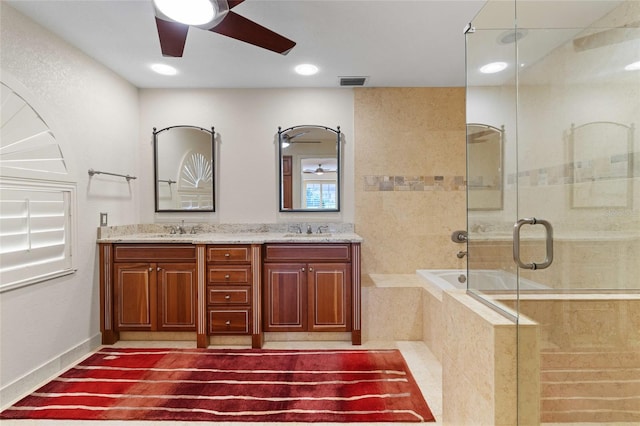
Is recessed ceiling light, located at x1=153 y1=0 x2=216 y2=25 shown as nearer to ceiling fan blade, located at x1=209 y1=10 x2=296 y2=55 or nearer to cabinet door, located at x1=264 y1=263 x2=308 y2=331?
ceiling fan blade, located at x1=209 y1=10 x2=296 y2=55

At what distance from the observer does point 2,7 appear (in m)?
2.04

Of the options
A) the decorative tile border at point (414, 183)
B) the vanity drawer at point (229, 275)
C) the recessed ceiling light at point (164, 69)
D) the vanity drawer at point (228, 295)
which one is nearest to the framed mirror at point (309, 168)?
the decorative tile border at point (414, 183)

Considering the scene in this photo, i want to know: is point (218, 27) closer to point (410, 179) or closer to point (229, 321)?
point (229, 321)

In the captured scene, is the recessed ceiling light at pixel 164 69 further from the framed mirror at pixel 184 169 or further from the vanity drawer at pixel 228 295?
the vanity drawer at pixel 228 295

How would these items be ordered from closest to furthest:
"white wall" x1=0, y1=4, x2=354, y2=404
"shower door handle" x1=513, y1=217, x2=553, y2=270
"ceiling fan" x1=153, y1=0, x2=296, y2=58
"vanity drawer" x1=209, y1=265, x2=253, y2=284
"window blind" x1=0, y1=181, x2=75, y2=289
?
"shower door handle" x1=513, y1=217, x2=553, y2=270 < "ceiling fan" x1=153, y1=0, x2=296, y2=58 < "window blind" x1=0, y1=181, x2=75, y2=289 < "white wall" x1=0, y1=4, x2=354, y2=404 < "vanity drawer" x1=209, y1=265, x2=253, y2=284

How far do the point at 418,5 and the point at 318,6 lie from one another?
2.00 ft

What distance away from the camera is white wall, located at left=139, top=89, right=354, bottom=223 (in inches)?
137

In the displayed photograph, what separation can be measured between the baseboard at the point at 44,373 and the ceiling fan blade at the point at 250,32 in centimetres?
244

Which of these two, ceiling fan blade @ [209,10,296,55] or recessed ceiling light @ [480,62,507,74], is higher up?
ceiling fan blade @ [209,10,296,55]

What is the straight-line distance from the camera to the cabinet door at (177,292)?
9.45 feet

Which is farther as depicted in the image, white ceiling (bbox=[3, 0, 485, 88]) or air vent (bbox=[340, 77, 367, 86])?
air vent (bbox=[340, 77, 367, 86])

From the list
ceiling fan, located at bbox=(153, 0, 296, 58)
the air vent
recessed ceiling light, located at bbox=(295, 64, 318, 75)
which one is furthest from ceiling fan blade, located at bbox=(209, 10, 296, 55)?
the air vent

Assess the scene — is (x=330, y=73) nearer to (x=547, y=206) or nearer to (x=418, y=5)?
(x=418, y=5)

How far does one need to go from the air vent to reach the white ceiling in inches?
2.4
